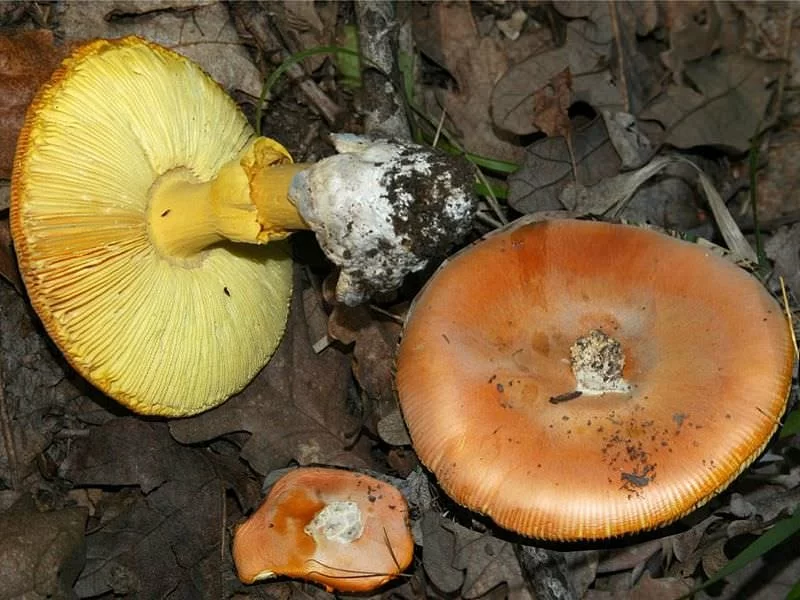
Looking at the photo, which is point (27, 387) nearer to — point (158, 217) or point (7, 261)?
point (7, 261)

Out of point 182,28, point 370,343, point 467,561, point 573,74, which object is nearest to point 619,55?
point 573,74

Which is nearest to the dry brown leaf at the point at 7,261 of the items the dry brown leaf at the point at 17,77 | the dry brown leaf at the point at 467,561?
the dry brown leaf at the point at 17,77

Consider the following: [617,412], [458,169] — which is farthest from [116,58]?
[617,412]

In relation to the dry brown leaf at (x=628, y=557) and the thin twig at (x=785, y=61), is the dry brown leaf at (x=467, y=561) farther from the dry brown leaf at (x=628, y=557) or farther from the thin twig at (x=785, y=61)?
the thin twig at (x=785, y=61)

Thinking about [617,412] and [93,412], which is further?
[93,412]

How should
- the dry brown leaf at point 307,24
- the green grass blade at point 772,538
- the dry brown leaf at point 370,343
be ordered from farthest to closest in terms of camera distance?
the dry brown leaf at point 307,24, the dry brown leaf at point 370,343, the green grass blade at point 772,538

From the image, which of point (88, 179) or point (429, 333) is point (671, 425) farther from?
point (88, 179)
